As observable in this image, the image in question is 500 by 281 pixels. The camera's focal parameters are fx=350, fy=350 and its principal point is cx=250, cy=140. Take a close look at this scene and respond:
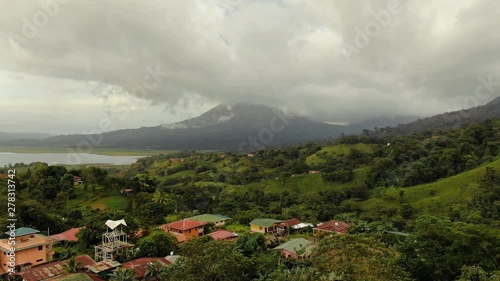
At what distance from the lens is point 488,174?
36.2 m

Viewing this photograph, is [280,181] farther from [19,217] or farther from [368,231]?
[19,217]

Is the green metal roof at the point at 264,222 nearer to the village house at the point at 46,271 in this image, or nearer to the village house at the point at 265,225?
the village house at the point at 265,225

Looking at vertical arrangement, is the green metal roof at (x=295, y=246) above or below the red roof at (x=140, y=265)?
below

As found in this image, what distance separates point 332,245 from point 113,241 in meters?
14.4

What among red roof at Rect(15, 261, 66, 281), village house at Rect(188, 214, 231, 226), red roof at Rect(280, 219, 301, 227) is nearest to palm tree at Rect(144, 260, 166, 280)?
red roof at Rect(15, 261, 66, 281)

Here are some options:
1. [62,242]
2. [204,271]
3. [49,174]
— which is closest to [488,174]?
[204,271]

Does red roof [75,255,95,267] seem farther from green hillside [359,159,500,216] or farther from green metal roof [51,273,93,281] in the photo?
green hillside [359,159,500,216]

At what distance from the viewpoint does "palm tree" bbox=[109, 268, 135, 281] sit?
15834mm

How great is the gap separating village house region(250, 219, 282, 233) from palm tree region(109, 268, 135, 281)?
1623 centimetres

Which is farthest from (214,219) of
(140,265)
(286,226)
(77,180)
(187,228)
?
(77,180)

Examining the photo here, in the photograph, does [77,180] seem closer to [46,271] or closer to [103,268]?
[46,271]

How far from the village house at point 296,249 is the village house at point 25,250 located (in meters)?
13.7

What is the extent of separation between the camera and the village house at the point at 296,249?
2105 centimetres

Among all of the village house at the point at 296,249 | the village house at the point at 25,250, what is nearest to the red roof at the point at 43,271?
the village house at the point at 25,250
